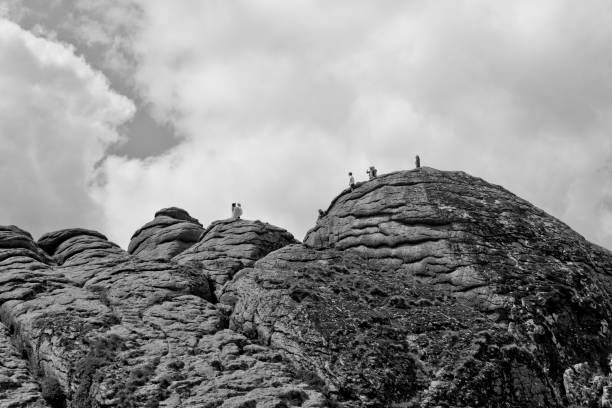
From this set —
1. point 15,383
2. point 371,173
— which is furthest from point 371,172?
point 15,383

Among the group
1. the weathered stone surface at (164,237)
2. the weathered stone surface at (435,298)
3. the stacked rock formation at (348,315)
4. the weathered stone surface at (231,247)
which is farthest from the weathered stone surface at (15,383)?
the weathered stone surface at (164,237)

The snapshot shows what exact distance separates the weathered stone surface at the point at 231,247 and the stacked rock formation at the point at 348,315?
0.25m

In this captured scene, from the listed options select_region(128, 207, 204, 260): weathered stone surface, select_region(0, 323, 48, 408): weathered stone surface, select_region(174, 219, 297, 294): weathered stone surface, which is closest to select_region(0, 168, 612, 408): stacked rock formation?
select_region(0, 323, 48, 408): weathered stone surface

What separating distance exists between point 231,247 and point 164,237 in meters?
16.3

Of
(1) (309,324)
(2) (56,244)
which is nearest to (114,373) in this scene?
(1) (309,324)

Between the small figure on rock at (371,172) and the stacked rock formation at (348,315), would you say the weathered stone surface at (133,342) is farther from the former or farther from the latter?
the small figure on rock at (371,172)

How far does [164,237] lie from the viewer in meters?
70.8

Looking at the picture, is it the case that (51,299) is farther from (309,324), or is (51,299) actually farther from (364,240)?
(364,240)

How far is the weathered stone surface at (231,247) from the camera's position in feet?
174

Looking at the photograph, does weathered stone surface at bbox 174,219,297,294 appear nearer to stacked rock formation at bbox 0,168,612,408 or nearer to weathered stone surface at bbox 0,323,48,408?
stacked rock formation at bbox 0,168,612,408

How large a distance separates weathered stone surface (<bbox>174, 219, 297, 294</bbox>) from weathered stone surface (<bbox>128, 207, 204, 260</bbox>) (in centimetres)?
600

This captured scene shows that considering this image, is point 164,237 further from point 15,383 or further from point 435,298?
point 435,298

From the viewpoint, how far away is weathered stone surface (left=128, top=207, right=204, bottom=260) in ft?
225

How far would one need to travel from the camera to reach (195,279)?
4984 centimetres
